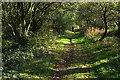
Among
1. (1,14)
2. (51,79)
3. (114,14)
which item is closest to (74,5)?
(114,14)

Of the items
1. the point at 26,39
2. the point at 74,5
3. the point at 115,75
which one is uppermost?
the point at 74,5

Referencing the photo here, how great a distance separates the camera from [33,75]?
7.66 m

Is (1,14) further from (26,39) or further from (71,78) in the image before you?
(71,78)

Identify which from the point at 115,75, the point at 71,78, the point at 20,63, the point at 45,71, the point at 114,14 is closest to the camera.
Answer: the point at 115,75

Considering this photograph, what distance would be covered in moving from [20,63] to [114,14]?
44.8 ft

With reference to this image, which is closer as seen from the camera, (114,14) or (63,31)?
(114,14)

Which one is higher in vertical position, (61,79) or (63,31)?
(63,31)

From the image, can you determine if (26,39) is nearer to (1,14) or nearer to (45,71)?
(1,14)

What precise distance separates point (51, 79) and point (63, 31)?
27215 millimetres

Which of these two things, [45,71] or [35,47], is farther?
[35,47]

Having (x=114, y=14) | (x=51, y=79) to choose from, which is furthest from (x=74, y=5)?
(x=51, y=79)

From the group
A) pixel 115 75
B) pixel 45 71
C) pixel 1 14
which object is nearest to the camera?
pixel 115 75

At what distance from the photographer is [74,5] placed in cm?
1545

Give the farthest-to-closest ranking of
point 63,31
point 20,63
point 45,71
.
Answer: point 63,31 < point 20,63 < point 45,71
